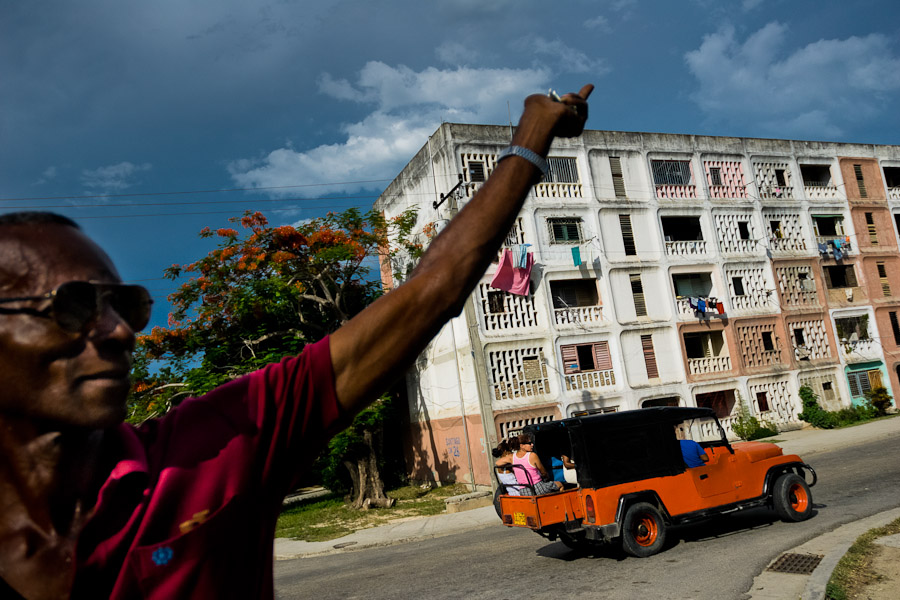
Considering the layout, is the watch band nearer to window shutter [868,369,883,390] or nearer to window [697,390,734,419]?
window [697,390,734,419]

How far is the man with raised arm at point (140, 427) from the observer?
108 cm

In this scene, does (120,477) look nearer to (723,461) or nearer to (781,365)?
(723,461)

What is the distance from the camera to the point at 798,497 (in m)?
10.3

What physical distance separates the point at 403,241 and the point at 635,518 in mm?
15163

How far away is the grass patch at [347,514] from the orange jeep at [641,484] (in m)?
7.38

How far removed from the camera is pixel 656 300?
2459 centimetres

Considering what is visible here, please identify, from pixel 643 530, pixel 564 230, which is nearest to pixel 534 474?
pixel 643 530

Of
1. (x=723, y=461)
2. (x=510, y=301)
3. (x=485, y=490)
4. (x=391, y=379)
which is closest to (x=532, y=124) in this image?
(x=391, y=379)

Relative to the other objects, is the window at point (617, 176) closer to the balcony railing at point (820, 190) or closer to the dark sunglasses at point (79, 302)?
the balcony railing at point (820, 190)

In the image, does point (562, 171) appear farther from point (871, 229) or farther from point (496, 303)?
point (871, 229)

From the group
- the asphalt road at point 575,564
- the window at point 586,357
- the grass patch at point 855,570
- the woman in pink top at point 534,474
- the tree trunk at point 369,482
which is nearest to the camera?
the grass patch at point 855,570

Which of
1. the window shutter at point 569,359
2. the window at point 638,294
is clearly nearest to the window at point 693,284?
the window at point 638,294

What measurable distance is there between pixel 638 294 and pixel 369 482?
1212cm

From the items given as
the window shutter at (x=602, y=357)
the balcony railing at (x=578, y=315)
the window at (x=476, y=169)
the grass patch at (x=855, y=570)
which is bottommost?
the grass patch at (x=855, y=570)
